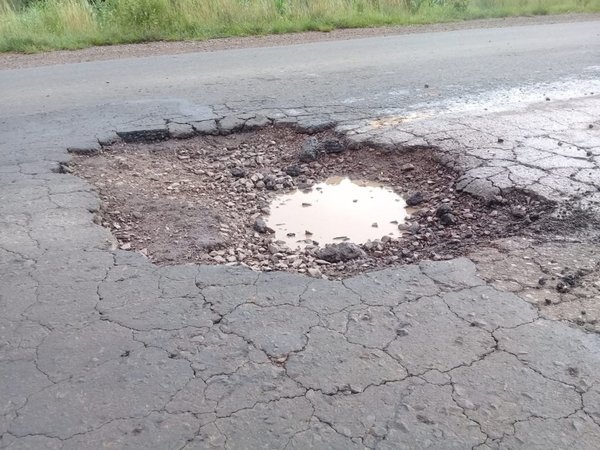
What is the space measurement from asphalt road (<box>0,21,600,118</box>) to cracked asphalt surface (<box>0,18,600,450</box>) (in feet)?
6.66

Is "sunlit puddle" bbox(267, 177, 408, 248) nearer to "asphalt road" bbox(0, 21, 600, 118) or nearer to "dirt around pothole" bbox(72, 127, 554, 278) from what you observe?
"dirt around pothole" bbox(72, 127, 554, 278)

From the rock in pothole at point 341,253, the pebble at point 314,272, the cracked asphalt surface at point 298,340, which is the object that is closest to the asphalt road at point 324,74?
the cracked asphalt surface at point 298,340

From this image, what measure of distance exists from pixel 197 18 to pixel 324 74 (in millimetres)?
4701

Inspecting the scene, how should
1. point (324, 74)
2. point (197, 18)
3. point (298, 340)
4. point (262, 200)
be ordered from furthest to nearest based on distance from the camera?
1. point (197, 18)
2. point (324, 74)
3. point (262, 200)
4. point (298, 340)

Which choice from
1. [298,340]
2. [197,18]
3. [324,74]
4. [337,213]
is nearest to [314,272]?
[298,340]

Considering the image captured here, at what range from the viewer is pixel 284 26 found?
11.3 meters

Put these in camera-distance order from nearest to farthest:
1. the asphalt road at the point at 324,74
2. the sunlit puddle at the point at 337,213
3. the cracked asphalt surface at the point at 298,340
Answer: the cracked asphalt surface at the point at 298,340
the sunlit puddle at the point at 337,213
the asphalt road at the point at 324,74

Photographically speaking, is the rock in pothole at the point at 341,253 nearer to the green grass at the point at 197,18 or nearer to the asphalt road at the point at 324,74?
the asphalt road at the point at 324,74

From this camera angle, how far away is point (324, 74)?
805cm

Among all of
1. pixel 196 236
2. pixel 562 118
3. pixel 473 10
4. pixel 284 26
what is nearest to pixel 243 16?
pixel 284 26

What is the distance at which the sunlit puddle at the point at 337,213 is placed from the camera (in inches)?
180

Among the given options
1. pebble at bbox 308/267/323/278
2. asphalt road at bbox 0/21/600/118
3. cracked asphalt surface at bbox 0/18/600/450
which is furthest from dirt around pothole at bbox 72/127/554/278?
asphalt road at bbox 0/21/600/118

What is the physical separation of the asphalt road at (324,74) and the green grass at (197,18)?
1.73 metres

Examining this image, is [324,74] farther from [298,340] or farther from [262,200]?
[298,340]
